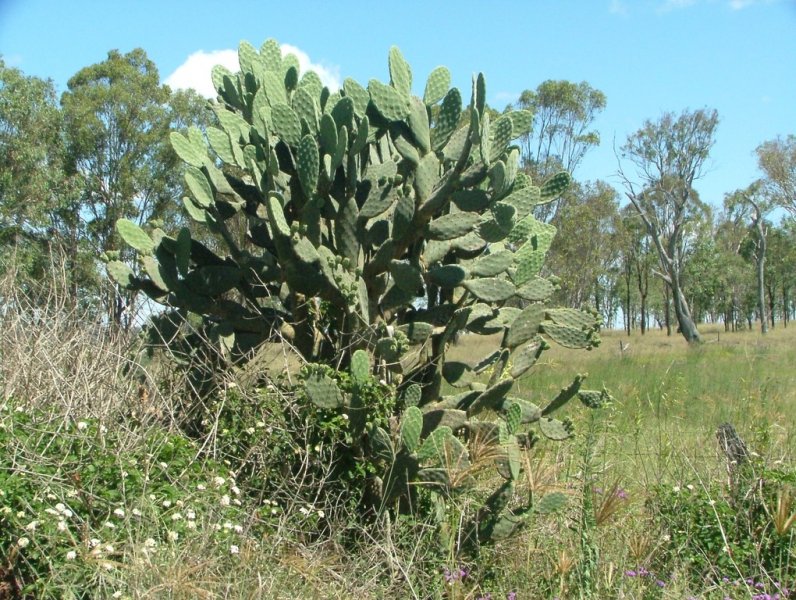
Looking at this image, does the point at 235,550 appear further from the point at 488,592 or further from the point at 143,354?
the point at 143,354

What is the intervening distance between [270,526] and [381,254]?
4.79ft

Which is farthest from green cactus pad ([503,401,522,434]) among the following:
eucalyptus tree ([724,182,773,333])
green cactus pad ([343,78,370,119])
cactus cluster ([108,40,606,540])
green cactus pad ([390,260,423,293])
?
eucalyptus tree ([724,182,773,333])

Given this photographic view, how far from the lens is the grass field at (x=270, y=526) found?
3199 mm

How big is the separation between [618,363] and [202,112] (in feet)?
57.7

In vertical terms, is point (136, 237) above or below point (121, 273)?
above

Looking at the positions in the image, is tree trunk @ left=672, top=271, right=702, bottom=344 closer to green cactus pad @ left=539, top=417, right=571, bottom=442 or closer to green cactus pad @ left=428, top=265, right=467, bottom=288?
green cactus pad @ left=539, top=417, right=571, bottom=442

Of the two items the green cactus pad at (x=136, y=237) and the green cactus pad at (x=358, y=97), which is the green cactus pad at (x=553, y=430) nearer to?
the green cactus pad at (x=358, y=97)

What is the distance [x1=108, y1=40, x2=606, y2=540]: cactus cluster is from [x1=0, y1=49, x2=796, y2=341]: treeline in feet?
1.43

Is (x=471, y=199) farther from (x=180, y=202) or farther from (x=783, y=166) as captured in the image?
(x=783, y=166)

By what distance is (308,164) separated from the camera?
4.30m

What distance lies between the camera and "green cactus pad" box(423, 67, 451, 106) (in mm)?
5105

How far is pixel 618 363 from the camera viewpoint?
540 inches

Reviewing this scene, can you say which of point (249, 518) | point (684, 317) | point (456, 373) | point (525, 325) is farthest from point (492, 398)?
point (684, 317)

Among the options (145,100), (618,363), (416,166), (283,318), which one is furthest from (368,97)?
(145,100)
